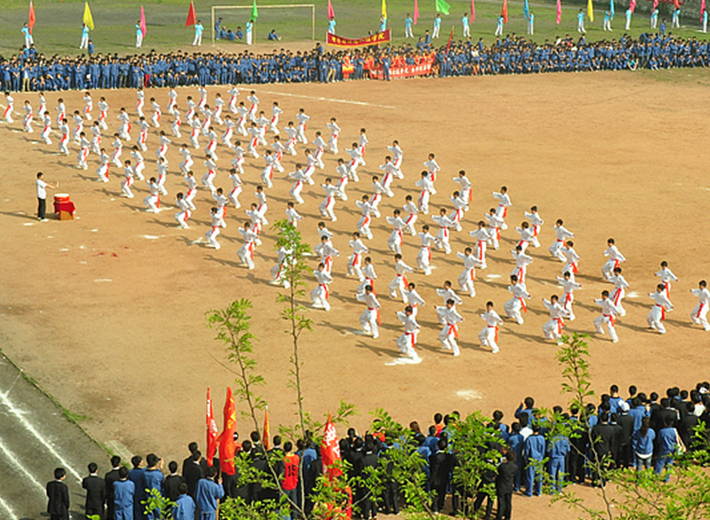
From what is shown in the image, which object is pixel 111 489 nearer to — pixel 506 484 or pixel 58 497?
pixel 58 497

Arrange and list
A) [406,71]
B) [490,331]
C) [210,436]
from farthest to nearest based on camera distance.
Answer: [406,71] < [490,331] < [210,436]

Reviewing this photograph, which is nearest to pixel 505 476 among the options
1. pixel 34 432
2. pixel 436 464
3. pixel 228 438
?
pixel 436 464

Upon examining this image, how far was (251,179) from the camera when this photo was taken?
29844 millimetres

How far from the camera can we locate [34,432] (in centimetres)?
1598

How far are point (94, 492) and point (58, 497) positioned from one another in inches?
18.9

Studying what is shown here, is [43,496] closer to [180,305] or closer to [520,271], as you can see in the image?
[180,305]

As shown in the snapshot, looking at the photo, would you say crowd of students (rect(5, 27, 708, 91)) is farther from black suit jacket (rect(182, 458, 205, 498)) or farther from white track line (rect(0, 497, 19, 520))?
black suit jacket (rect(182, 458, 205, 498))

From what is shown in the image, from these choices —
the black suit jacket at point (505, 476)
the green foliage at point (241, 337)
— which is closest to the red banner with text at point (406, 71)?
the black suit jacket at point (505, 476)

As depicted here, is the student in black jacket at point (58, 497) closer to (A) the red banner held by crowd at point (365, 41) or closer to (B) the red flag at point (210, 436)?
(B) the red flag at point (210, 436)

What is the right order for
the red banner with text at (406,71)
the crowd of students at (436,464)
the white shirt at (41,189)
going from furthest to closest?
the red banner with text at (406,71) → the white shirt at (41,189) → the crowd of students at (436,464)

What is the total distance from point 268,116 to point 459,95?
9.78 metres

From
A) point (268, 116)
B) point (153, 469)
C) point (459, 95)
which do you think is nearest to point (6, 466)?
point (153, 469)

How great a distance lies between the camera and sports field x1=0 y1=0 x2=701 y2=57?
51594mm

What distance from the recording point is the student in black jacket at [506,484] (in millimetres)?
13508
